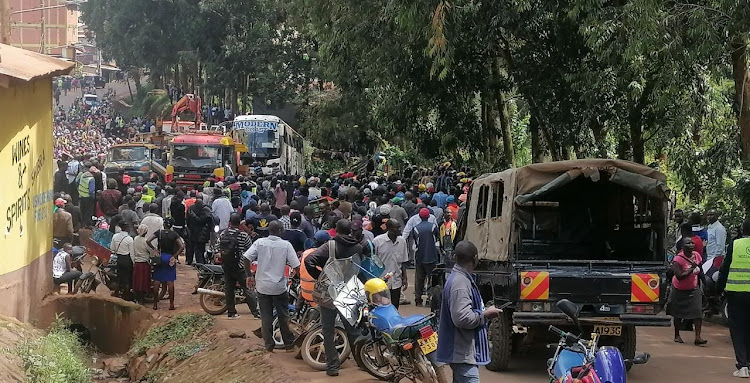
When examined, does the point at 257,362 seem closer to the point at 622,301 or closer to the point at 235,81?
the point at 622,301

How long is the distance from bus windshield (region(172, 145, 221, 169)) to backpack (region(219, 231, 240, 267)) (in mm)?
18982

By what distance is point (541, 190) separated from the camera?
10.7 metres

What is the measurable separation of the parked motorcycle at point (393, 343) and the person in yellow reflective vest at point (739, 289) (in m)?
3.11

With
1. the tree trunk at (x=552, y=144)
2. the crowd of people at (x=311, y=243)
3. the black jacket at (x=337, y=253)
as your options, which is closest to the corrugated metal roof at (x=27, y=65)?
the crowd of people at (x=311, y=243)

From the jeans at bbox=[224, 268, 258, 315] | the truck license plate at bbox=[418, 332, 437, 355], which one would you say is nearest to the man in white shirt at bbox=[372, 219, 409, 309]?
the jeans at bbox=[224, 268, 258, 315]

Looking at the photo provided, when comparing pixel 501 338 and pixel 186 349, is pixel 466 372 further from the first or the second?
pixel 186 349

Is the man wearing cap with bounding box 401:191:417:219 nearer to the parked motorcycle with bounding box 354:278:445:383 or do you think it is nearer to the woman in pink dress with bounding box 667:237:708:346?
the woman in pink dress with bounding box 667:237:708:346

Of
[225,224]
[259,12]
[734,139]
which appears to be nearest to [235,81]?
[259,12]

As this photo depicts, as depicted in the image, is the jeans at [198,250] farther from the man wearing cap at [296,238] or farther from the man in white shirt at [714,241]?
the man in white shirt at [714,241]

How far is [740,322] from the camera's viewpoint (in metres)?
10.3

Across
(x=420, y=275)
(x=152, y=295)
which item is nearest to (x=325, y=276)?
(x=420, y=275)

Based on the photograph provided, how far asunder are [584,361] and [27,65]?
949 cm

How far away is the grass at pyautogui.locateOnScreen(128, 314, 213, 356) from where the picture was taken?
14.1m

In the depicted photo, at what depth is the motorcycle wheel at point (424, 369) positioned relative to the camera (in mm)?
8539
